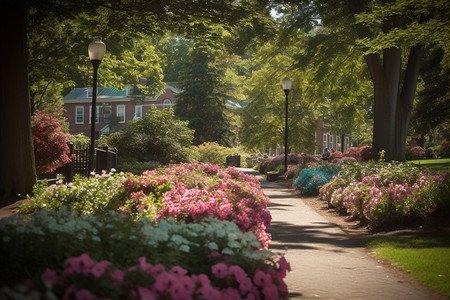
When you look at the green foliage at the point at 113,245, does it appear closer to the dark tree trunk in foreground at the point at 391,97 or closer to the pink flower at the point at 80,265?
the pink flower at the point at 80,265

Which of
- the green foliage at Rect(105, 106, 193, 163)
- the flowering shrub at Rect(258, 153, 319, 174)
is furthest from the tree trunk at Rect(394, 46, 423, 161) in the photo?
the green foliage at Rect(105, 106, 193, 163)

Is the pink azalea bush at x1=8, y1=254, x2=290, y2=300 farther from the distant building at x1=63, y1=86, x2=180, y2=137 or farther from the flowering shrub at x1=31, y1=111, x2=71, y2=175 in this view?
the distant building at x1=63, y1=86, x2=180, y2=137

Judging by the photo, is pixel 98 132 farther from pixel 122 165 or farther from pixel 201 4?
pixel 201 4

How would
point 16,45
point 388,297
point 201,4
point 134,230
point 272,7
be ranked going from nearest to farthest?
point 134,230, point 388,297, point 16,45, point 201,4, point 272,7

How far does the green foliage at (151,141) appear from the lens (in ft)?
78.0

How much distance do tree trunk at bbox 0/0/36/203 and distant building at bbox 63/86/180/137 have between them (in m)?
42.8

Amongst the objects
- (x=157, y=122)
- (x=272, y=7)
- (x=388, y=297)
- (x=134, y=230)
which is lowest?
(x=388, y=297)

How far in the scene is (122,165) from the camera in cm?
2008

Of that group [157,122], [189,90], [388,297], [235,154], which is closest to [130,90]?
[189,90]

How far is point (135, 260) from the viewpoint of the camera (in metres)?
3.59

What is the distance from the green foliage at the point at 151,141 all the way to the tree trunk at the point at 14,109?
12.7 meters

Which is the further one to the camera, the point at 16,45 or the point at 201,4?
the point at 201,4

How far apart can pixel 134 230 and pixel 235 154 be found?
40487 millimetres

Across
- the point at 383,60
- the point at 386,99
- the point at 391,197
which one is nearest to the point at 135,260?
the point at 391,197
